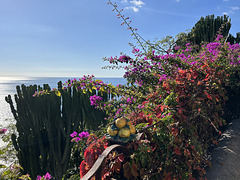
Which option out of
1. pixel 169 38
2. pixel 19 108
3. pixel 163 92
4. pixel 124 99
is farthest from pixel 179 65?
pixel 19 108

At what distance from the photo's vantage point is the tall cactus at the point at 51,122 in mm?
5004

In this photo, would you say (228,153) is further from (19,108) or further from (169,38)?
(19,108)

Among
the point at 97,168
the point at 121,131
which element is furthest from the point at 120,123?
the point at 97,168

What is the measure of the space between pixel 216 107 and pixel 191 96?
0.47 m

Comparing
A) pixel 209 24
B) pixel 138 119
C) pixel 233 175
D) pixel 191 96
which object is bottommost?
pixel 233 175

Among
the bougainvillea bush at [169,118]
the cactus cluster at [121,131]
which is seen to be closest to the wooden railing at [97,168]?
the cactus cluster at [121,131]

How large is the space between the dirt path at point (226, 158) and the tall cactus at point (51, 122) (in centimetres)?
363

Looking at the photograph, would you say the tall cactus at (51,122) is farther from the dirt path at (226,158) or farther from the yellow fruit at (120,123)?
the yellow fruit at (120,123)

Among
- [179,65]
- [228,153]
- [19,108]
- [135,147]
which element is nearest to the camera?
[135,147]

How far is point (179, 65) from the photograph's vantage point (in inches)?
95.5

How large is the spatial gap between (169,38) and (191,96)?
114 inches

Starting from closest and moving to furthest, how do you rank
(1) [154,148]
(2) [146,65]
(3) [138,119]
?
(1) [154,148], (3) [138,119], (2) [146,65]

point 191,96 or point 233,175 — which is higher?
point 191,96

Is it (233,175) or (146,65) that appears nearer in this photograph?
(233,175)
